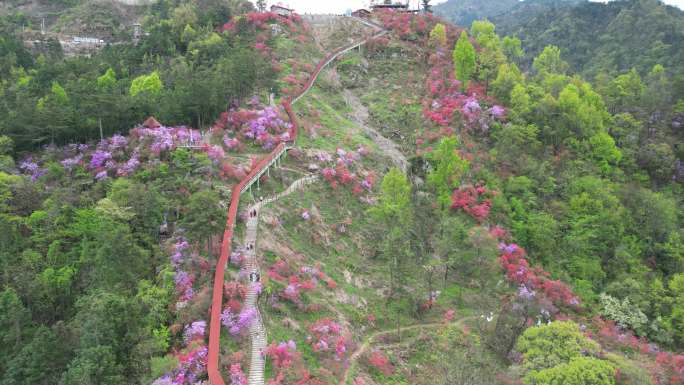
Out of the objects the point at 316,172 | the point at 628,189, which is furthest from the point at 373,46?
the point at 628,189

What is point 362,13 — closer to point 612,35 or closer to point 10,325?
point 10,325

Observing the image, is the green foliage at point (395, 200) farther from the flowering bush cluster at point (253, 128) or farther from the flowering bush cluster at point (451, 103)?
the flowering bush cluster at point (451, 103)

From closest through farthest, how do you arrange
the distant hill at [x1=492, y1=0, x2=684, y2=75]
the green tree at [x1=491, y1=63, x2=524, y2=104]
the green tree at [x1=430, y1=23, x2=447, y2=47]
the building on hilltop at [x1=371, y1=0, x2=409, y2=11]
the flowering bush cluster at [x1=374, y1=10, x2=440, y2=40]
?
the green tree at [x1=491, y1=63, x2=524, y2=104]
the green tree at [x1=430, y1=23, x2=447, y2=47]
the flowering bush cluster at [x1=374, y1=10, x2=440, y2=40]
the building on hilltop at [x1=371, y1=0, x2=409, y2=11]
the distant hill at [x1=492, y1=0, x2=684, y2=75]

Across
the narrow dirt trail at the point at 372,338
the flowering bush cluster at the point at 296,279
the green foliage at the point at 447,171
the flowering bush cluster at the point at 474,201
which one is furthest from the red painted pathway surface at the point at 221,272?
the flowering bush cluster at the point at 474,201

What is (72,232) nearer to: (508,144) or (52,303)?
(52,303)


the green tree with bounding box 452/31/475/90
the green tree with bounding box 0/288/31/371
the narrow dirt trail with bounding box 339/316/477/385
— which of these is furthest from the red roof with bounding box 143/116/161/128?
the green tree with bounding box 452/31/475/90

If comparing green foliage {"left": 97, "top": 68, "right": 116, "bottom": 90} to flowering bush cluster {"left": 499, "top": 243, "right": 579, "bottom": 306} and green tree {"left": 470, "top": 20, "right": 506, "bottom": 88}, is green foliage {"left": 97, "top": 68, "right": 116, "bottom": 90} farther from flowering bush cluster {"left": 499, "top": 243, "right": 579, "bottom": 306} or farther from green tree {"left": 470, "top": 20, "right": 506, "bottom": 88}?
green tree {"left": 470, "top": 20, "right": 506, "bottom": 88}
